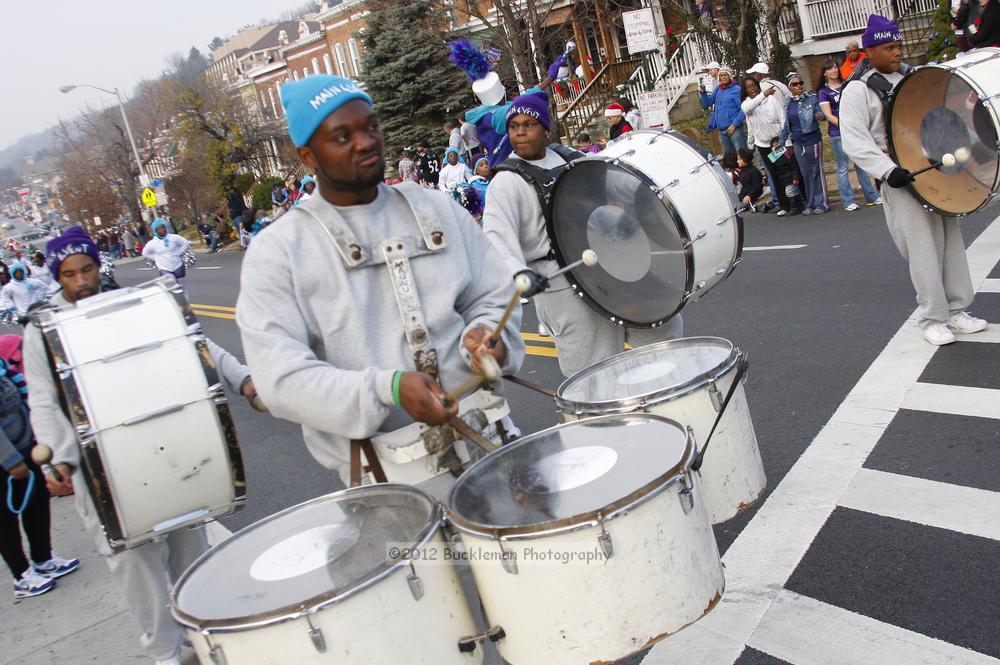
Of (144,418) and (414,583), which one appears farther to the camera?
(144,418)

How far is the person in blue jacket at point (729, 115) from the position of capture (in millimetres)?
15152

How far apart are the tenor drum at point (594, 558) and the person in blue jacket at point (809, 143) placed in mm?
11212

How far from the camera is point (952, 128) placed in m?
5.68

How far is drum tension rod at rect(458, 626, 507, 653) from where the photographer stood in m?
2.36

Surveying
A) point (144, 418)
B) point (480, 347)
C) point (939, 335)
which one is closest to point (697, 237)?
point (480, 347)

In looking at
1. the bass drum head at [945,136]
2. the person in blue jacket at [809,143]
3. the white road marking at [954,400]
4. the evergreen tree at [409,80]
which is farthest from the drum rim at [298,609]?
the evergreen tree at [409,80]

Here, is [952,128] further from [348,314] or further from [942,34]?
[942,34]

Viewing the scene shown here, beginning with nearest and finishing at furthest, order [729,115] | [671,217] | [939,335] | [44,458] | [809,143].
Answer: [44,458] < [671,217] < [939,335] < [809,143] < [729,115]

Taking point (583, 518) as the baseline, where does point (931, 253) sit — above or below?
below

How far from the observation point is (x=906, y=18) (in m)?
21.4

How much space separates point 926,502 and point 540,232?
230cm

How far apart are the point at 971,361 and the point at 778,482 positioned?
2078 millimetres

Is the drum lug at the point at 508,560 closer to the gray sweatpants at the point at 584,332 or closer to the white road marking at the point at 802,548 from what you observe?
the white road marking at the point at 802,548

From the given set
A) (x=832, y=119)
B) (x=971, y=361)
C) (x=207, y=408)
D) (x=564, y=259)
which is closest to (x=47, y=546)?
Answer: (x=207, y=408)
